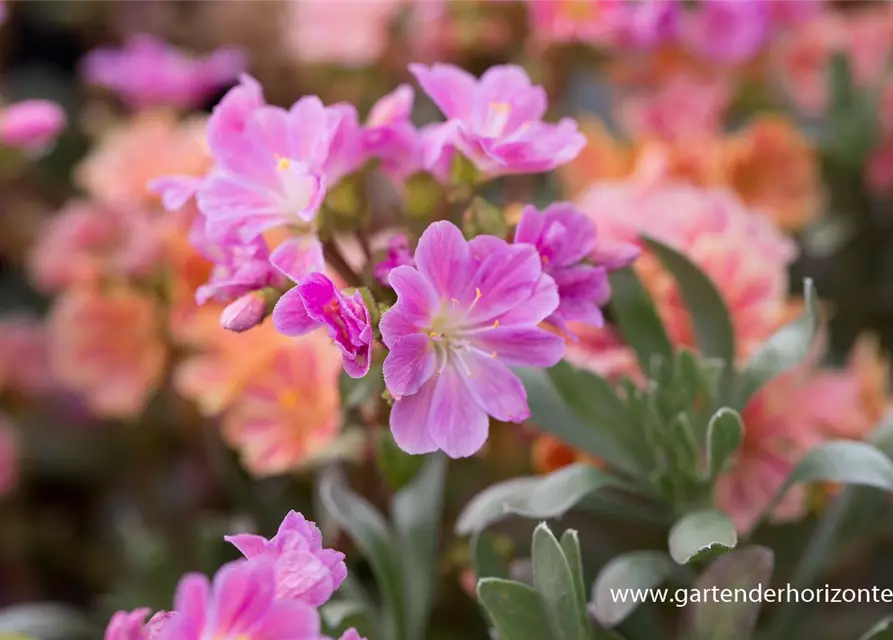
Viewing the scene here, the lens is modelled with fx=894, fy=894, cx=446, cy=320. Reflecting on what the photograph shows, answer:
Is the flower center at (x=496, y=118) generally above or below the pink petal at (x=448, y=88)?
below

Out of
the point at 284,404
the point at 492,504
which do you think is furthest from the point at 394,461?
the point at 284,404

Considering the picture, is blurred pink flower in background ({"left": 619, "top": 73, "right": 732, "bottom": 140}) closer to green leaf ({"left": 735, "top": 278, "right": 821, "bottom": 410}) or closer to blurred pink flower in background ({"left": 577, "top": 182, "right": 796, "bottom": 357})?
blurred pink flower in background ({"left": 577, "top": 182, "right": 796, "bottom": 357})

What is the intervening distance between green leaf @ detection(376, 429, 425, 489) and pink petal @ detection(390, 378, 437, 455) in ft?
0.32

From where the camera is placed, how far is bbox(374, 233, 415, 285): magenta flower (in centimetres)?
46

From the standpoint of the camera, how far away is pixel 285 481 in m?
0.78

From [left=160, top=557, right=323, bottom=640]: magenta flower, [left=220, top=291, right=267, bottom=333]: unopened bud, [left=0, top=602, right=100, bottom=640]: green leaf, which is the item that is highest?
[left=220, top=291, right=267, bottom=333]: unopened bud

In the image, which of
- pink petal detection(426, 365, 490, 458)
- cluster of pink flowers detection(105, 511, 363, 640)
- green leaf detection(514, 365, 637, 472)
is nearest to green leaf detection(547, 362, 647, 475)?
green leaf detection(514, 365, 637, 472)

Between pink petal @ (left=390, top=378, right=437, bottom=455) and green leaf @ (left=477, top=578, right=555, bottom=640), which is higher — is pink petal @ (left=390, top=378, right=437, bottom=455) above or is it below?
above

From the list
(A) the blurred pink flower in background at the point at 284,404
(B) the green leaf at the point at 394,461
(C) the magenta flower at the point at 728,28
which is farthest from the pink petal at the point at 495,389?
(C) the magenta flower at the point at 728,28

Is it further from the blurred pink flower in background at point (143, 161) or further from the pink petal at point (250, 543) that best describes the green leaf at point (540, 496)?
the blurred pink flower in background at point (143, 161)

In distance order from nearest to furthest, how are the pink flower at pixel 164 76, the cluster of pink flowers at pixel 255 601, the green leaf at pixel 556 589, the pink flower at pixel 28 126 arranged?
the cluster of pink flowers at pixel 255 601, the green leaf at pixel 556 589, the pink flower at pixel 28 126, the pink flower at pixel 164 76

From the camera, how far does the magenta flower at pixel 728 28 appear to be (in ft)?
2.70

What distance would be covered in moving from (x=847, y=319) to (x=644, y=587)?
531mm

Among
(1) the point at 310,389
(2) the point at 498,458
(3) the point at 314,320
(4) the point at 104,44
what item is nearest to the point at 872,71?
(2) the point at 498,458
